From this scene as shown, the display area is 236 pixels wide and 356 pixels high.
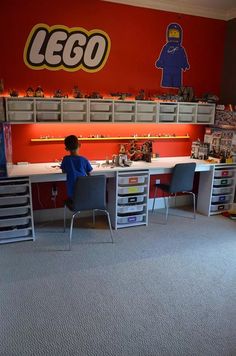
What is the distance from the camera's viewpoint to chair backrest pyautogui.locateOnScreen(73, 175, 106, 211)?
319 centimetres

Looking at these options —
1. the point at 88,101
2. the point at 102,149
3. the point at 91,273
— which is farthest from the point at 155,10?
the point at 91,273

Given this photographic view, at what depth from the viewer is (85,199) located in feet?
10.8

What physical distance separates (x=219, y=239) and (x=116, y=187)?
141 centimetres

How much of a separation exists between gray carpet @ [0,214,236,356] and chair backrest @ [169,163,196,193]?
62cm

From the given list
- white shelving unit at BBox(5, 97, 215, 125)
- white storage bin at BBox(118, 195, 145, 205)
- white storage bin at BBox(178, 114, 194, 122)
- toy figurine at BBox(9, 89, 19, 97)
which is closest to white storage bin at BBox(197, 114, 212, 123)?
white shelving unit at BBox(5, 97, 215, 125)

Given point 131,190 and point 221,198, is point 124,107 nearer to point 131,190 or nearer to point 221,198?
point 131,190

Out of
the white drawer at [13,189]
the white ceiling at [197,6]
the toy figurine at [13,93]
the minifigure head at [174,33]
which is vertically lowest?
the white drawer at [13,189]

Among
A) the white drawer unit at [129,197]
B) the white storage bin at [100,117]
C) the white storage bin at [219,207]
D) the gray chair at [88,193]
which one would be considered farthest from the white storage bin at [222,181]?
the gray chair at [88,193]

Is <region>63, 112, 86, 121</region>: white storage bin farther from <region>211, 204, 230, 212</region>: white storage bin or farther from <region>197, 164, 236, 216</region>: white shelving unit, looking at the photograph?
<region>211, 204, 230, 212</region>: white storage bin

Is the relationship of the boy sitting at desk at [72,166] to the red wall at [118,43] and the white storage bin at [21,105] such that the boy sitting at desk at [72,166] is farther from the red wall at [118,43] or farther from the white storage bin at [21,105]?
the red wall at [118,43]

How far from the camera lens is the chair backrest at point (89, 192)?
10.5ft

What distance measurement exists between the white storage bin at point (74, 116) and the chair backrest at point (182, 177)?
1.36 meters

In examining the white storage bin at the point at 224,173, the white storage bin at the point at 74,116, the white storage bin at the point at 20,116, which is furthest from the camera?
the white storage bin at the point at 224,173

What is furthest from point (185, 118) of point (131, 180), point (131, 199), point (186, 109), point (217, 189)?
point (131, 199)
